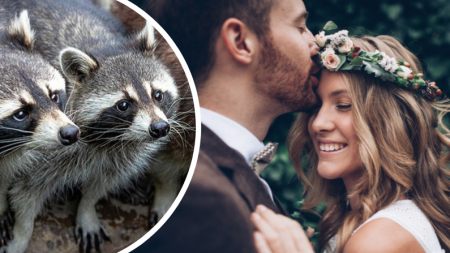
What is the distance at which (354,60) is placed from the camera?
2162mm

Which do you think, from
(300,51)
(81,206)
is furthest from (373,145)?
(81,206)

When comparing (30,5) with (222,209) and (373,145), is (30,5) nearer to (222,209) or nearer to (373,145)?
(222,209)

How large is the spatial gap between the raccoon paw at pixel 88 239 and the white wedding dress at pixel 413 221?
60.9 inches

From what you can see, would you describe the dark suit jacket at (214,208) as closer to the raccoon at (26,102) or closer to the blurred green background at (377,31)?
the blurred green background at (377,31)

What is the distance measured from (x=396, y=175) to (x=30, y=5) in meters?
2.28

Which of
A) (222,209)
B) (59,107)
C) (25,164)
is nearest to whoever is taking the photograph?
(59,107)

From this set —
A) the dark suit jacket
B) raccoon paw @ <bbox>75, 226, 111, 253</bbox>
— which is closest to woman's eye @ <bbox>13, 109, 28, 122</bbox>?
raccoon paw @ <bbox>75, 226, 111, 253</bbox>

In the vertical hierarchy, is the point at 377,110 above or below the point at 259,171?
above

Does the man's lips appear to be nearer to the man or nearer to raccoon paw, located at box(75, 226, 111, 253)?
the man

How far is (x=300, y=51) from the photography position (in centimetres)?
214

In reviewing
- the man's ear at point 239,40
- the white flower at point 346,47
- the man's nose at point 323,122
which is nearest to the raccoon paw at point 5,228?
the man's ear at point 239,40

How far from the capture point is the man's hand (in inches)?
81.4

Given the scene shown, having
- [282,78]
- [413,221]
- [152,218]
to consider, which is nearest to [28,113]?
[152,218]

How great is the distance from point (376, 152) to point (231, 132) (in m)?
0.93
